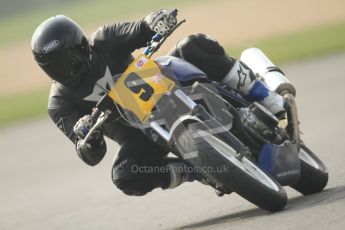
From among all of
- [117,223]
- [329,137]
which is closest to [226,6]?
[329,137]

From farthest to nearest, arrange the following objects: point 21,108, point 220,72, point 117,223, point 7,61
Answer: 1. point 7,61
2. point 21,108
3. point 117,223
4. point 220,72

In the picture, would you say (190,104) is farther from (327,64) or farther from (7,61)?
(7,61)

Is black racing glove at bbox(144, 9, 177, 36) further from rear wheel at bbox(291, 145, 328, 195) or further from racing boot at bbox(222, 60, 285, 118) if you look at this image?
rear wheel at bbox(291, 145, 328, 195)

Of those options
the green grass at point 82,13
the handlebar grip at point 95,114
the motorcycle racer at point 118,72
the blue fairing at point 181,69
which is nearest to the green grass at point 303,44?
the motorcycle racer at point 118,72

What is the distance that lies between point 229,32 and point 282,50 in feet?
21.2

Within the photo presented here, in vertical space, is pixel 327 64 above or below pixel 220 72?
below

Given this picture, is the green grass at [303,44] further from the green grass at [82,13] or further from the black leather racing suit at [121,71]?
the green grass at [82,13]

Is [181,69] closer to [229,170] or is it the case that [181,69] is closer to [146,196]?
[229,170]

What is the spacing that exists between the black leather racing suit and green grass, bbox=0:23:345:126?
1106 cm

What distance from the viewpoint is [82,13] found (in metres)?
49.7

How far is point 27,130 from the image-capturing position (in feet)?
54.6

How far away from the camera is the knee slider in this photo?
6.95 metres

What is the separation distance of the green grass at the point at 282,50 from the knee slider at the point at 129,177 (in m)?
11.3

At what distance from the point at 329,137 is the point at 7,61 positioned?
24.7 meters
